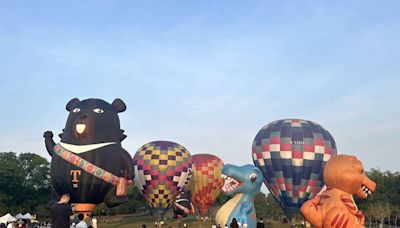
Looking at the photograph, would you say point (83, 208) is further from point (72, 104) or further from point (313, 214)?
point (313, 214)

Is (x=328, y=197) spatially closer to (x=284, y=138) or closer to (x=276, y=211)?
(x=284, y=138)

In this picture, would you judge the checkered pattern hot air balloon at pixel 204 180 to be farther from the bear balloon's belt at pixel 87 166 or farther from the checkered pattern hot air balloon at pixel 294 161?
the bear balloon's belt at pixel 87 166

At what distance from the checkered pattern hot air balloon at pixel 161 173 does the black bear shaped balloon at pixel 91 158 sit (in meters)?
9.04

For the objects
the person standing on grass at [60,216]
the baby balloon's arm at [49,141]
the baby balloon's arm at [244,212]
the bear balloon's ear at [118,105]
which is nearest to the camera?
the person standing on grass at [60,216]

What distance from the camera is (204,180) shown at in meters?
31.5

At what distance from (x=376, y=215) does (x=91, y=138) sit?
28.1 meters

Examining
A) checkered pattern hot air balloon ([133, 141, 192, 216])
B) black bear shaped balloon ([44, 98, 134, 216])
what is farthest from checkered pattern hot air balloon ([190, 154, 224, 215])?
black bear shaped balloon ([44, 98, 134, 216])

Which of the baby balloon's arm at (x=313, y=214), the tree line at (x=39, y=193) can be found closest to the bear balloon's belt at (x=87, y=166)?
the baby balloon's arm at (x=313, y=214)

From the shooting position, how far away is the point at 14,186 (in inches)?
1640

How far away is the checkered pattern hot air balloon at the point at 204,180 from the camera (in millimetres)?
31578

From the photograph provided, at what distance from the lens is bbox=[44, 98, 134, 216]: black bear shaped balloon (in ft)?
51.9

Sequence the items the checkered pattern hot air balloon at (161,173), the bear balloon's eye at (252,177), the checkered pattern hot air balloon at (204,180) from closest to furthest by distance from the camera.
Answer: the bear balloon's eye at (252,177)
the checkered pattern hot air balloon at (161,173)
the checkered pattern hot air balloon at (204,180)

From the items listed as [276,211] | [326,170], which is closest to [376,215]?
[276,211]

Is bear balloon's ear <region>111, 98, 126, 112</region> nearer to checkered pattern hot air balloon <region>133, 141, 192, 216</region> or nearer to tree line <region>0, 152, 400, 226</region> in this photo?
checkered pattern hot air balloon <region>133, 141, 192, 216</region>
